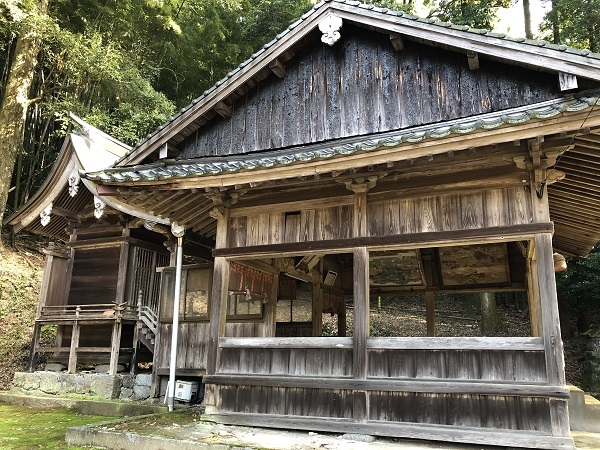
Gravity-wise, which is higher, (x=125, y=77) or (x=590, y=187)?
(x=125, y=77)

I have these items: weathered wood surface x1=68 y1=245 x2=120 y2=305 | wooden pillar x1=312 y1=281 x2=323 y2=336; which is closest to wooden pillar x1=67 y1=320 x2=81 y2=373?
weathered wood surface x1=68 y1=245 x2=120 y2=305

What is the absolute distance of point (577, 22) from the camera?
17594 millimetres

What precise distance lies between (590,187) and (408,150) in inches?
120

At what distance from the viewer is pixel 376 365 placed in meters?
6.50

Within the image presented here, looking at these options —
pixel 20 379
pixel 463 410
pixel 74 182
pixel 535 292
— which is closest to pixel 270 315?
pixel 463 410

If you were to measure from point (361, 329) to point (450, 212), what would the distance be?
2102mm

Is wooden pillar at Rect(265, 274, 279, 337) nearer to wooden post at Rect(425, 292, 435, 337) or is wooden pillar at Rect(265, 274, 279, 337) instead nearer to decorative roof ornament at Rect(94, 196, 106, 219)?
wooden post at Rect(425, 292, 435, 337)

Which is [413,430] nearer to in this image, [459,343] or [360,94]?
[459,343]

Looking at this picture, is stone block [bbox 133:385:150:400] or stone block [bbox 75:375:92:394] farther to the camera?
stone block [bbox 75:375:92:394]

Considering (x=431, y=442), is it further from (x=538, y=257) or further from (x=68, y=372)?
(x=68, y=372)

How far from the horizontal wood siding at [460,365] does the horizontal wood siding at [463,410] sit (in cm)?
25

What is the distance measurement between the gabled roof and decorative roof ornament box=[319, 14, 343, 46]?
0.26ft

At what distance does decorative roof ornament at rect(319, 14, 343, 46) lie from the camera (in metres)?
8.21

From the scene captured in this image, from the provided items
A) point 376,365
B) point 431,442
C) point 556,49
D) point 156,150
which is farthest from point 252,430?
point 556,49
